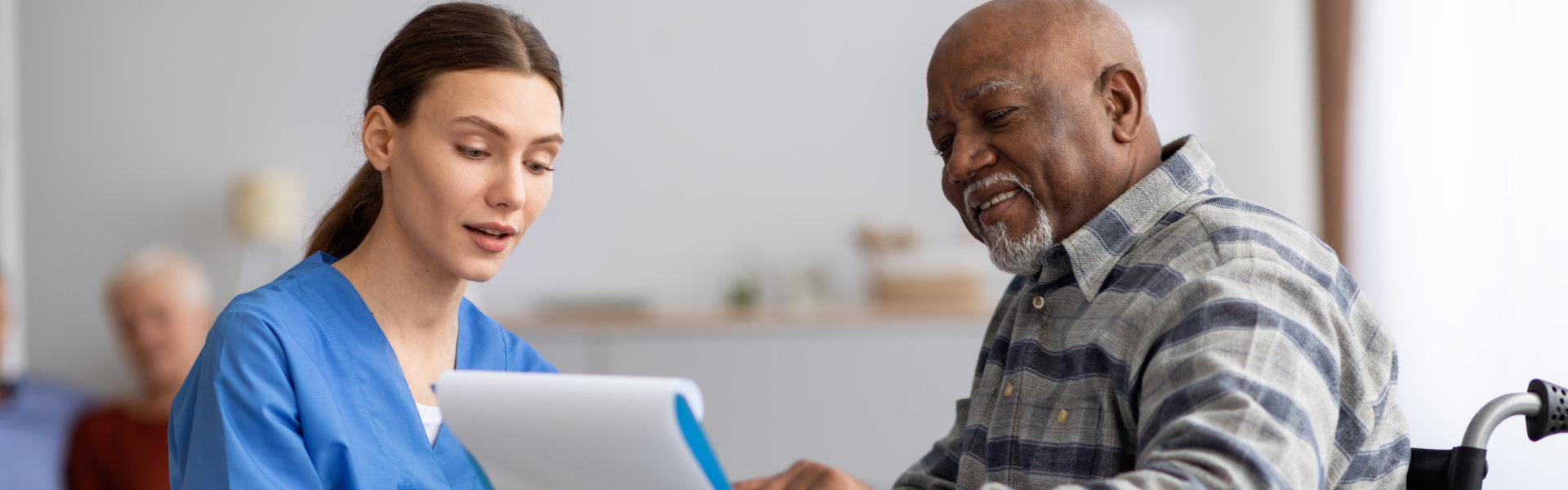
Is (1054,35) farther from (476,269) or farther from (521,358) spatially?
(521,358)

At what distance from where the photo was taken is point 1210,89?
3908mm

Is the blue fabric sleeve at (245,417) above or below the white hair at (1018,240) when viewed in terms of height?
below

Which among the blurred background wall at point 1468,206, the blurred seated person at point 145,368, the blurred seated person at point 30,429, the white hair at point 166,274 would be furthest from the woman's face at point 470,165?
the white hair at point 166,274

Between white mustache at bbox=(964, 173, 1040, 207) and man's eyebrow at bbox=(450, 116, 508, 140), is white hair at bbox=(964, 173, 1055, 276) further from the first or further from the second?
man's eyebrow at bbox=(450, 116, 508, 140)

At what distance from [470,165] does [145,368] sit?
8.47 feet

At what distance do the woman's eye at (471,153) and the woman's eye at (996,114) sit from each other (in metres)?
0.53

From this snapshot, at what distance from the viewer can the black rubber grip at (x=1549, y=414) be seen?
1128 mm

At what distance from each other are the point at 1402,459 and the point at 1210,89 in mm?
3043

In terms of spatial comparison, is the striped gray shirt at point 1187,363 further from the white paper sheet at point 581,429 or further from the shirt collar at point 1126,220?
the white paper sheet at point 581,429

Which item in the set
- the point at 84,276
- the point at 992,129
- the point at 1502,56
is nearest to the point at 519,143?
the point at 992,129

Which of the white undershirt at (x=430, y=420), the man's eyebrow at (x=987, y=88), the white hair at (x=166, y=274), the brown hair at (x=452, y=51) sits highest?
the brown hair at (x=452, y=51)

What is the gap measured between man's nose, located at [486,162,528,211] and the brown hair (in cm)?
12

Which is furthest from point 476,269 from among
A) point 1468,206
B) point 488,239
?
point 1468,206

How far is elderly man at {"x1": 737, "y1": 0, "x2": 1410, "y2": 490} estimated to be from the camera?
87cm
